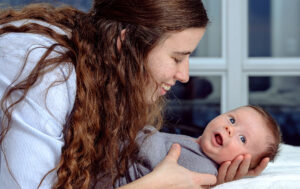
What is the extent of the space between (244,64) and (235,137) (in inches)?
68.4

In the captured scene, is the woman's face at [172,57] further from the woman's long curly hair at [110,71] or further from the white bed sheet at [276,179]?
the white bed sheet at [276,179]

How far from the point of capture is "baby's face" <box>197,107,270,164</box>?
64.3 inches

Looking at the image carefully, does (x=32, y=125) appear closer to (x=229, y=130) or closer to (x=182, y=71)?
(x=182, y=71)

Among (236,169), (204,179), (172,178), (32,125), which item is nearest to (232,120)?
(236,169)

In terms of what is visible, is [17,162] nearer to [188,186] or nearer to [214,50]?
[188,186]

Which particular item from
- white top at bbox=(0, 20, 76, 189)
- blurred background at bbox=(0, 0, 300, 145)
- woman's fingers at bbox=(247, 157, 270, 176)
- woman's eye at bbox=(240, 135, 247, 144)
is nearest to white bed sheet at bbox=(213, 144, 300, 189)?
woman's fingers at bbox=(247, 157, 270, 176)

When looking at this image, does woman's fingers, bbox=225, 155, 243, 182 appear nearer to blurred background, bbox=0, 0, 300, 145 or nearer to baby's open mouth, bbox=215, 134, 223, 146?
baby's open mouth, bbox=215, 134, 223, 146

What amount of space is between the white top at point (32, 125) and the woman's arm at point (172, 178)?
24 cm

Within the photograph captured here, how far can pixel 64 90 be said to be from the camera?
1.35 metres

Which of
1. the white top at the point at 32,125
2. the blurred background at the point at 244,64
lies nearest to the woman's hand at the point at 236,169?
the white top at the point at 32,125

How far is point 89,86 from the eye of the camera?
144 cm

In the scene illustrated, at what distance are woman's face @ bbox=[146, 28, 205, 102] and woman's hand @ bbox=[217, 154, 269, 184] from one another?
1.08 ft

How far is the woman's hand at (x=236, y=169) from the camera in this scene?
1604mm

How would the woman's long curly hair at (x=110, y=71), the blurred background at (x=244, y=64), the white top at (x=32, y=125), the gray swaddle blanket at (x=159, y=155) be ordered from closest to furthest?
1. the white top at (x=32, y=125)
2. the woman's long curly hair at (x=110, y=71)
3. the gray swaddle blanket at (x=159, y=155)
4. the blurred background at (x=244, y=64)
